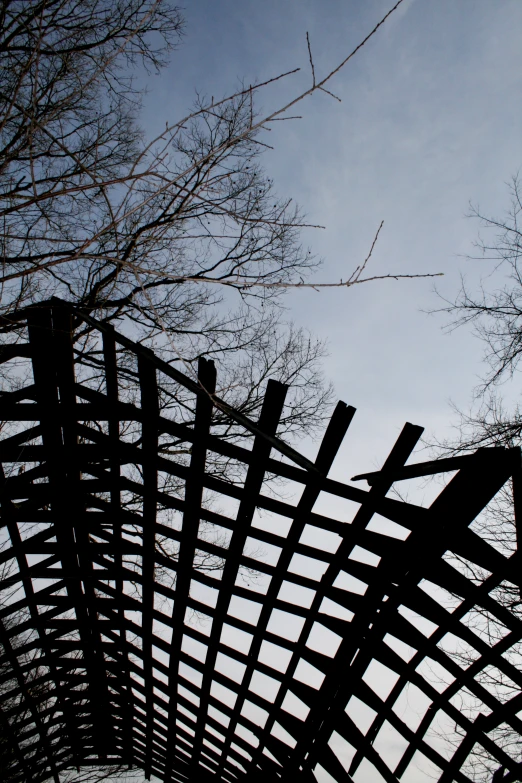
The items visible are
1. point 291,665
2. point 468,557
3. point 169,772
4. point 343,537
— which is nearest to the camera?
point 468,557

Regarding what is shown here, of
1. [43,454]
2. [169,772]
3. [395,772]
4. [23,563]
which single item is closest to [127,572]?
[23,563]

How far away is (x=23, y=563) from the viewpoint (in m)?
4.18

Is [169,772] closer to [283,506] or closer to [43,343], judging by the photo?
[283,506]

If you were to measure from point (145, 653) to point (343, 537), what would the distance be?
272cm

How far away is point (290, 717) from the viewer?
401 centimetres

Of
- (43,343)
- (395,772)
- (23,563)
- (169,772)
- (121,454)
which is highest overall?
(43,343)

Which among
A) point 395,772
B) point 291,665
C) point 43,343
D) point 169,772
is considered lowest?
point 169,772

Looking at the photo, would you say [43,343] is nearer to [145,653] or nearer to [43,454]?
[43,454]

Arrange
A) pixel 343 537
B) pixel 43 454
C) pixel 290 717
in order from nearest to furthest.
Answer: pixel 343 537 → pixel 43 454 → pixel 290 717

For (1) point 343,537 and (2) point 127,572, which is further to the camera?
(2) point 127,572

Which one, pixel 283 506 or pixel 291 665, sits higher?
pixel 283 506

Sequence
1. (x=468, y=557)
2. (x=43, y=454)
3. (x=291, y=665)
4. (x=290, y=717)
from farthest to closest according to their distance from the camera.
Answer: (x=290, y=717), (x=291, y=665), (x=43, y=454), (x=468, y=557)

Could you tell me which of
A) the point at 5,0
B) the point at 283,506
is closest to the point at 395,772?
the point at 283,506

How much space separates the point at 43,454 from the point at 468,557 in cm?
280
